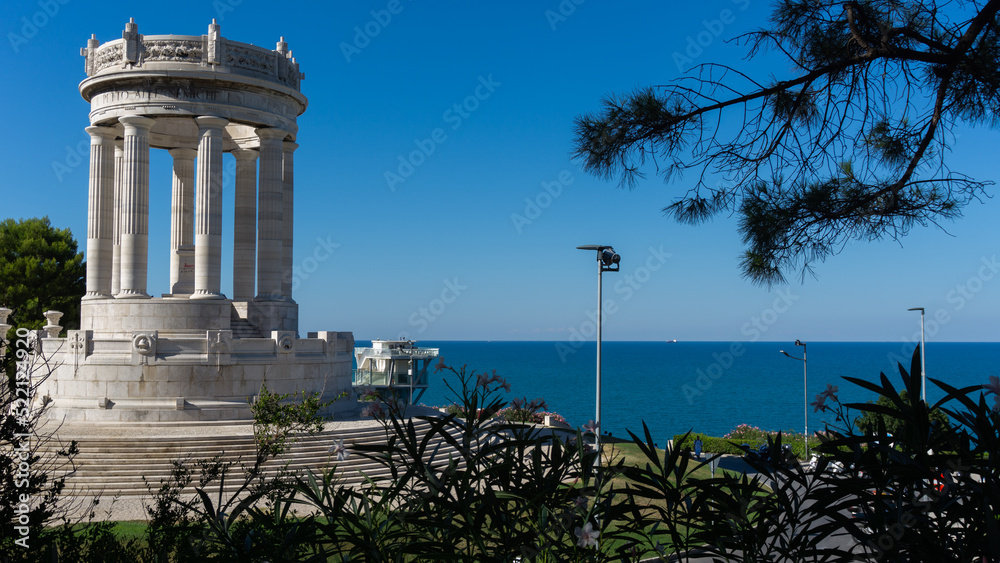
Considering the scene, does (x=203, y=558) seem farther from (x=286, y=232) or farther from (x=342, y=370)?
(x=286, y=232)

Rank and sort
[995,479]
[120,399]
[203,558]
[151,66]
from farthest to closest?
[151,66], [120,399], [203,558], [995,479]

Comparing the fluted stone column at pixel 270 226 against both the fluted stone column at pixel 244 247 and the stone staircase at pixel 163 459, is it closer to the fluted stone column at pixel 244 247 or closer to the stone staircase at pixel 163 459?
the fluted stone column at pixel 244 247

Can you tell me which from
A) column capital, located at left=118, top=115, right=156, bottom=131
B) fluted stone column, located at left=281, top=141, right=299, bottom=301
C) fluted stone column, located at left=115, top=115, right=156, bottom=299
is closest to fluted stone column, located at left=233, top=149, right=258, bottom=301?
fluted stone column, located at left=281, top=141, right=299, bottom=301

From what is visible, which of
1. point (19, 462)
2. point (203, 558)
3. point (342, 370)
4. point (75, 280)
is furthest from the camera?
point (75, 280)

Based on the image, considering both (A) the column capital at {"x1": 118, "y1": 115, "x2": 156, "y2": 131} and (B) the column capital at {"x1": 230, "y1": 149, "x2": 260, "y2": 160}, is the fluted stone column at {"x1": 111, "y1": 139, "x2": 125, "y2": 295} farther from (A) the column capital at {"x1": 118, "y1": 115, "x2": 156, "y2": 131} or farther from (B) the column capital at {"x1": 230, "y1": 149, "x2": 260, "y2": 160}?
(B) the column capital at {"x1": 230, "y1": 149, "x2": 260, "y2": 160}

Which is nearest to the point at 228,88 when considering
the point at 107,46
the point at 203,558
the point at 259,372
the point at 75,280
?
the point at 107,46

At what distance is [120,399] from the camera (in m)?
29.1

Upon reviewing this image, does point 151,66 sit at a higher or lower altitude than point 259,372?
higher

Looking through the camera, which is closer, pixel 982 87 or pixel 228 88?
pixel 982 87

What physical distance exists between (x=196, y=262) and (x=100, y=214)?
211 inches

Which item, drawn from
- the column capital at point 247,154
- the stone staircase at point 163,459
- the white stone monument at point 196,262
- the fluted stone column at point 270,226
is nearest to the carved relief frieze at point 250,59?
the white stone monument at point 196,262

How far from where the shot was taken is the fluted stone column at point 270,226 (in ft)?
117

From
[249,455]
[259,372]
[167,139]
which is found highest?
[167,139]

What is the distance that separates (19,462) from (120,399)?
2432 centimetres
